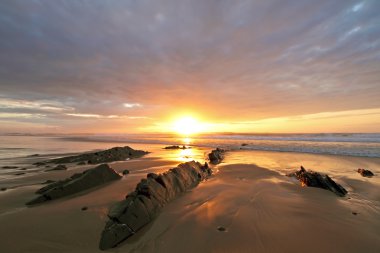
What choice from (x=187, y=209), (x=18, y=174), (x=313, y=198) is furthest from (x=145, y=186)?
(x=18, y=174)

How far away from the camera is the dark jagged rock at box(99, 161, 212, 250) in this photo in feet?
11.9

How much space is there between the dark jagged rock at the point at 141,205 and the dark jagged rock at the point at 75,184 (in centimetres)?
248

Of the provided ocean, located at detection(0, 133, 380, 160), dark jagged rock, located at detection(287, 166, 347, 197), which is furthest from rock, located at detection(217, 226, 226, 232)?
ocean, located at detection(0, 133, 380, 160)

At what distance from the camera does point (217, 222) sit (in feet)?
14.5

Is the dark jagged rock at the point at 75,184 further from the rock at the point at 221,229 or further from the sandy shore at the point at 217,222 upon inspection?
the rock at the point at 221,229

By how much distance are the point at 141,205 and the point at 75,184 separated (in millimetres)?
3230

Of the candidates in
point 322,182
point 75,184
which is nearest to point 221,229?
point 75,184

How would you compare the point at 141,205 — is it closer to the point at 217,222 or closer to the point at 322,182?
the point at 217,222

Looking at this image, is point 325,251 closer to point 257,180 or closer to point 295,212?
point 295,212

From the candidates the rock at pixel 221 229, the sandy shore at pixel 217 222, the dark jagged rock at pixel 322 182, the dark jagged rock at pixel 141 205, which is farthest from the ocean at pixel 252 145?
the rock at pixel 221 229

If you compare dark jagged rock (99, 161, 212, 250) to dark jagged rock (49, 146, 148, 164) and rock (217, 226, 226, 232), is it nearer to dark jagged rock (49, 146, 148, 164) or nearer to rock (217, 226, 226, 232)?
rock (217, 226, 226, 232)

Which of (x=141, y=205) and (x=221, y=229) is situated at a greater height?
(x=141, y=205)

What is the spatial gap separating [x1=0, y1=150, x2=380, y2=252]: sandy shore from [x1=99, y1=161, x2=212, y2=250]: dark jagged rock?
0.16 meters

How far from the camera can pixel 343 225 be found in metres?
4.35
